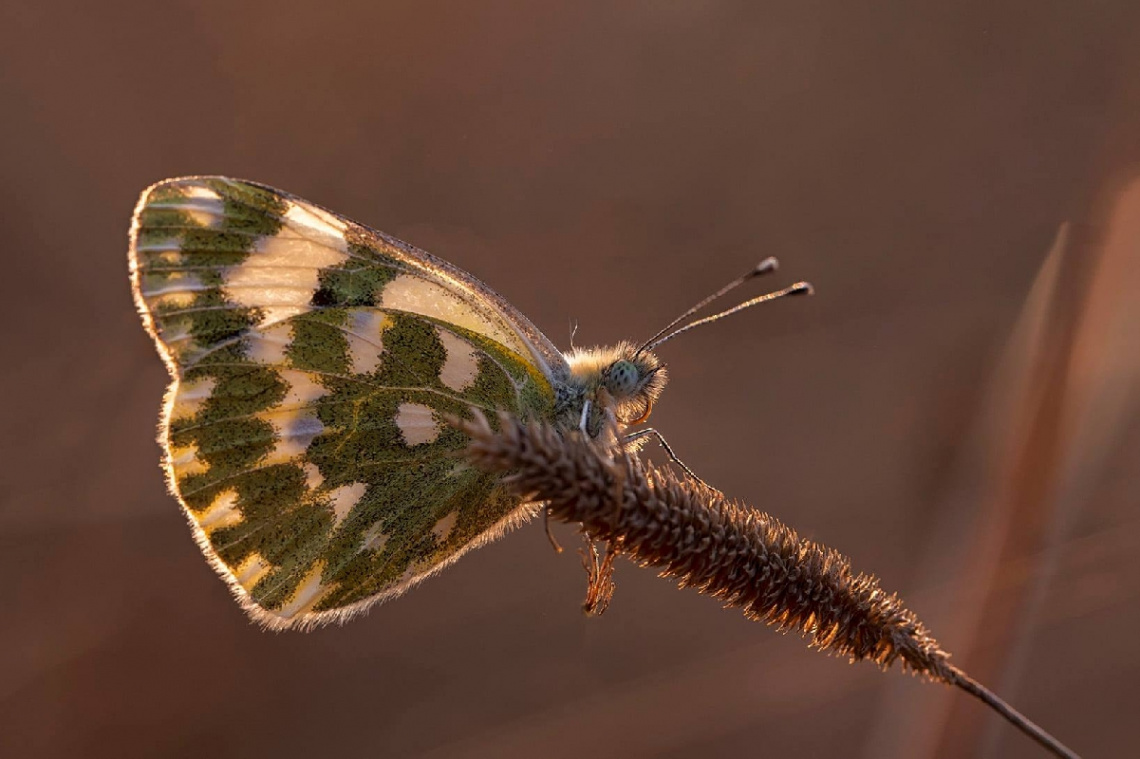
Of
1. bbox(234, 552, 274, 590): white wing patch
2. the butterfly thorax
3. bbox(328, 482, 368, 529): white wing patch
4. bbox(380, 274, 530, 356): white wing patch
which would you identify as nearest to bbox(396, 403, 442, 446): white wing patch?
bbox(328, 482, 368, 529): white wing patch

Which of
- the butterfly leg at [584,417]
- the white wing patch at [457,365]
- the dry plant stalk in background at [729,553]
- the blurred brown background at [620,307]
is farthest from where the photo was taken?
the blurred brown background at [620,307]

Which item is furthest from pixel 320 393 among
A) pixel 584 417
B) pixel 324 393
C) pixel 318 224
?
pixel 584 417

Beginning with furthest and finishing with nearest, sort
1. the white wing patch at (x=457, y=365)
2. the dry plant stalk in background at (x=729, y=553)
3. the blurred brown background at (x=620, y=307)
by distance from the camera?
the blurred brown background at (x=620, y=307) → the white wing patch at (x=457, y=365) → the dry plant stalk in background at (x=729, y=553)

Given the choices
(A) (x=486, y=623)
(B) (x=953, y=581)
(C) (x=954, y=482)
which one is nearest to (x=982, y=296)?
(C) (x=954, y=482)

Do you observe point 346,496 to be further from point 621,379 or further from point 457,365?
point 621,379

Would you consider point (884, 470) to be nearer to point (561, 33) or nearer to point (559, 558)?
point (559, 558)

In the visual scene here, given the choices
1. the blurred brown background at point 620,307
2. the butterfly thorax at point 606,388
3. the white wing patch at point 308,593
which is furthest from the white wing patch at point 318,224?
the blurred brown background at point 620,307

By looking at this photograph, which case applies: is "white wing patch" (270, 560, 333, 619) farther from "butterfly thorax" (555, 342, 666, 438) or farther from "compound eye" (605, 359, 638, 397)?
"compound eye" (605, 359, 638, 397)

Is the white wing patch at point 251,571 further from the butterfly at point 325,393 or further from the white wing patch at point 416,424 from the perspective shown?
the white wing patch at point 416,424

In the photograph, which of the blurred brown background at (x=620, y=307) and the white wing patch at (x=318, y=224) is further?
the blurred brown background at (x=620, y=307)
